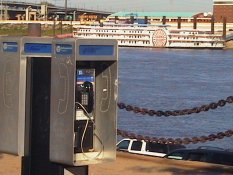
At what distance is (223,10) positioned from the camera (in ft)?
376

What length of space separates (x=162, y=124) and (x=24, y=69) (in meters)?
15.0

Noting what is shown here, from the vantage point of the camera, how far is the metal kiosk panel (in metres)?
5.44

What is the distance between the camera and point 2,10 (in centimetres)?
12381

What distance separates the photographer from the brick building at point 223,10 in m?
114

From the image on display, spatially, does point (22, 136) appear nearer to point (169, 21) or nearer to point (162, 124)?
point (162, 124)

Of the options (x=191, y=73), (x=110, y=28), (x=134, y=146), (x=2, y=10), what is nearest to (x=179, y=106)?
(x=134, y=146)

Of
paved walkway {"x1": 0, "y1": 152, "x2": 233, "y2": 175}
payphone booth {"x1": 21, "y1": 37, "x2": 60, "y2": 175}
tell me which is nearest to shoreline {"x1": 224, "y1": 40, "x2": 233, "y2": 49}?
paved walkway {"x1": 0, "y1": 152, "x2": 233, "y2": 175}

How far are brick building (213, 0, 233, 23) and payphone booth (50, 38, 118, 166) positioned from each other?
4282 inches

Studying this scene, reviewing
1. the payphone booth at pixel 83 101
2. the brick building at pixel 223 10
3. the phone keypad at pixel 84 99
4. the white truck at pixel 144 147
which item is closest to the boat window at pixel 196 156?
the white truck at pixel 144 147

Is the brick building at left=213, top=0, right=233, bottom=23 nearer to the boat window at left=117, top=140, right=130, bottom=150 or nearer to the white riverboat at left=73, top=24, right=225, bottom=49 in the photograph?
the white riverboat at left=73, top=24, right=225, bottom=49

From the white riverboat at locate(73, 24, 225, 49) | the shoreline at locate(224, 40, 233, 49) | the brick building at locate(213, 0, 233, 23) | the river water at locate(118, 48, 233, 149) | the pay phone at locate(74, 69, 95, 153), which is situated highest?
the pay phone at locate(74, 69, 95, 153)

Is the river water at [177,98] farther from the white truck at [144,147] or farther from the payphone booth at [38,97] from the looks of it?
the payphone booth at [38,97]

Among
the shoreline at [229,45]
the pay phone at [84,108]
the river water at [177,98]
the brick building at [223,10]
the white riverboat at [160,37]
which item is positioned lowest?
the shoreline at [229,45]

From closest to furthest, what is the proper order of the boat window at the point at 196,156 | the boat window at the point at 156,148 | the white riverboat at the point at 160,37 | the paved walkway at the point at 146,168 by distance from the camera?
the paved walkway at the point at 146,168 < the boat window at the point at 196,156 < the boat window at the point at 156,148 < the white riverboat at the point at 160,37
